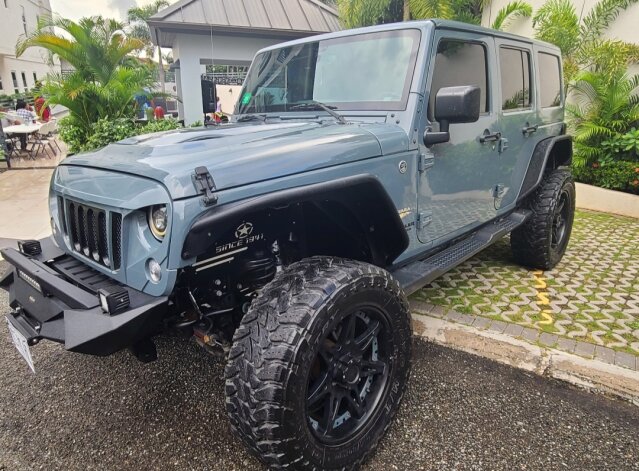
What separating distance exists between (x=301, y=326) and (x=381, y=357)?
0.67 metres

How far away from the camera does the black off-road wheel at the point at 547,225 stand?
4.16 metres

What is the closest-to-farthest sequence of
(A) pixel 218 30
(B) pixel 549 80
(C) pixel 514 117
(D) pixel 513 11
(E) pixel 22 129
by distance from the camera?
1. (C) pixel 514 117
2. (B) pixel 549 80
3. (D) pixel 513 11
4. (A) pixel 218 30
5. (E) pixel 22 129

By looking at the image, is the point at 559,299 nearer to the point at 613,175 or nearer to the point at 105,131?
the point at 613,175

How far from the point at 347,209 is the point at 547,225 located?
262cm

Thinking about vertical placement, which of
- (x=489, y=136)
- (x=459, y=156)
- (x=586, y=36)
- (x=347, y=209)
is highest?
(x=586, y=36)

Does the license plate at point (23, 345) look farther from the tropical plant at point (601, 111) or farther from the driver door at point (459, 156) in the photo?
the tropical plant at point (601, 111)

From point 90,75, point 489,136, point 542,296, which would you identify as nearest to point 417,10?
point 90,75

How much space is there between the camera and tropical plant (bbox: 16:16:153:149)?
7723mm

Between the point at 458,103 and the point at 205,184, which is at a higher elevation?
the point at 458,103

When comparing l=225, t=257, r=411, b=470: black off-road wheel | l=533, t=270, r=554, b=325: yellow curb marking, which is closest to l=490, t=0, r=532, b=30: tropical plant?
l=533, t=270, r=554, b=325: yellow curb marking

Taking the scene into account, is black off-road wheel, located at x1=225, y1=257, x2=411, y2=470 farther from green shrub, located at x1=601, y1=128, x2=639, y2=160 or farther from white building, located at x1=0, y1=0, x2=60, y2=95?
white building, located at x1=0, y1=0, x2=60, y2=95

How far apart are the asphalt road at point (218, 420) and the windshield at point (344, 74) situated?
1751 mm

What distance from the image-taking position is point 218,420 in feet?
8.07

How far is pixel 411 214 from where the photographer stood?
8.96 feet
